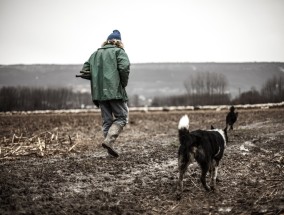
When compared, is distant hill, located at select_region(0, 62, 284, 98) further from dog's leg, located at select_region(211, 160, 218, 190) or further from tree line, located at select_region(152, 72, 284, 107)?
dog's leg, located at select_region(211, 160, 218, 190)

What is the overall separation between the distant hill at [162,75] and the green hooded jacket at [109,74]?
145 metres

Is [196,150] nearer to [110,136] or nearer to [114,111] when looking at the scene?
[110,136]

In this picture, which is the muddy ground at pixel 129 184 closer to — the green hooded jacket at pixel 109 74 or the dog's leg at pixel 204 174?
the dog's leg at pixel 204 174

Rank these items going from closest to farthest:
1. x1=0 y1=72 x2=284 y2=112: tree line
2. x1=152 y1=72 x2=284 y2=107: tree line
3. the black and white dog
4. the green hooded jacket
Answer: the black and white dog
the green hooded jacket
x1=0 y1=72 x2=284 y2=112: tree line
x1=152 y1=72 x2=284 y2=107: tree line

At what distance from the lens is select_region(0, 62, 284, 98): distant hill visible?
157 metres

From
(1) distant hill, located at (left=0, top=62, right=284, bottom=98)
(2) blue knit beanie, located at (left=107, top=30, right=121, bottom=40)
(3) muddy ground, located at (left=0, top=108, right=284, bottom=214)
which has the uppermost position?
(1) distant hill, located at (left=0, top=62, right=284, bottom=98)

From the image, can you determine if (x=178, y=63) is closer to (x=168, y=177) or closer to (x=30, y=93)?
(x=30, y=93)

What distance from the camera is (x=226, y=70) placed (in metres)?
171

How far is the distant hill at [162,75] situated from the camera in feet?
514

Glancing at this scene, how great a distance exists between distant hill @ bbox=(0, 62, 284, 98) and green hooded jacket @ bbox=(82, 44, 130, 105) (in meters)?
145

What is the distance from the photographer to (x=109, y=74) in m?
7.47

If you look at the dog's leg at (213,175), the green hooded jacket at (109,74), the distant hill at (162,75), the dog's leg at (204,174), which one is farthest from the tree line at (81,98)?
the distant hill at (162,75)

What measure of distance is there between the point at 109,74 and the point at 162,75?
17376 cm

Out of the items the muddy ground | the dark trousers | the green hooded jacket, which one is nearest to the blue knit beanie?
the green hooded jacket
